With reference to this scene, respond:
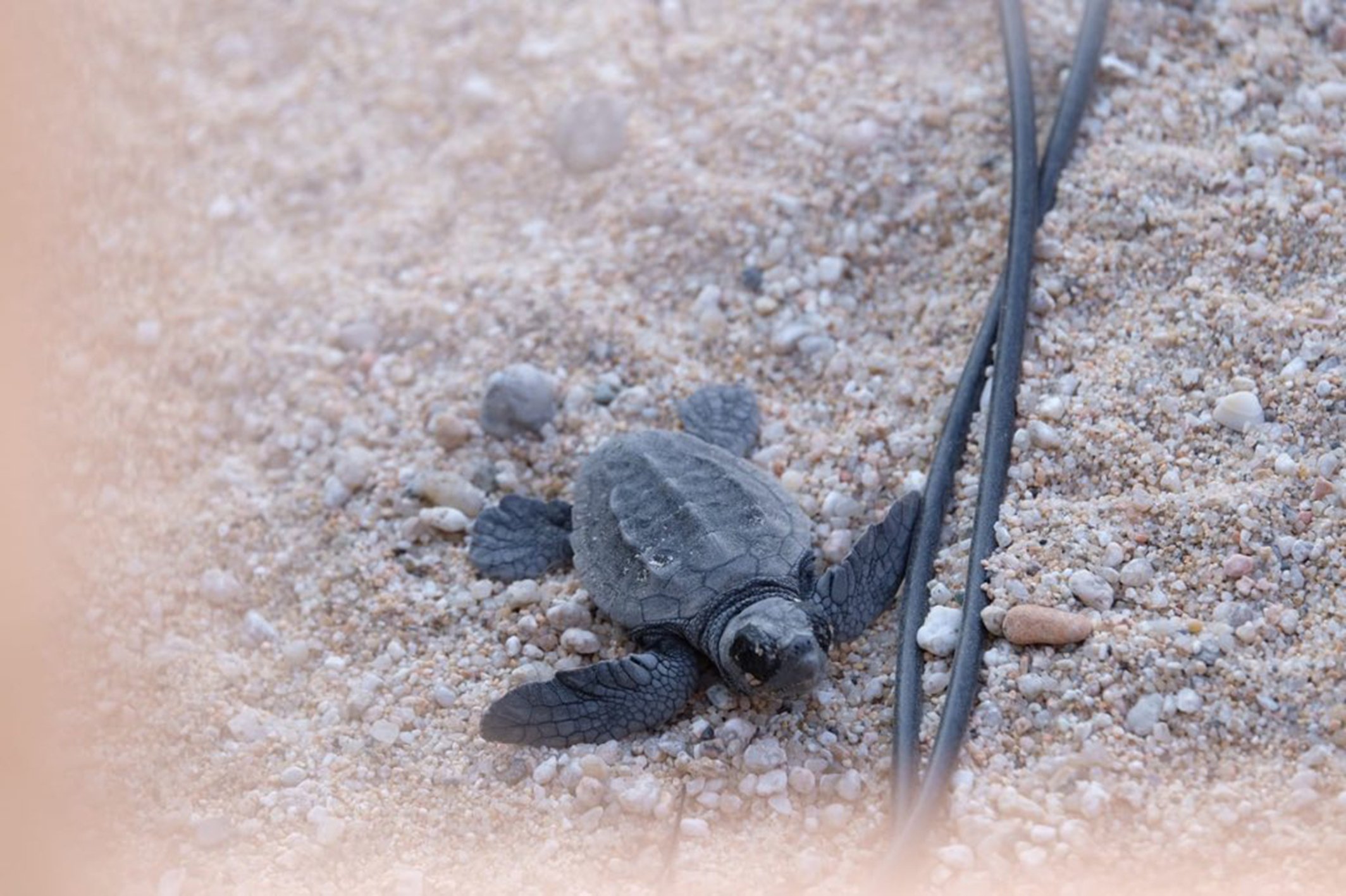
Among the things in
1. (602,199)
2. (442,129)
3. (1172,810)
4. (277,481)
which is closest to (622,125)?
(602,199)

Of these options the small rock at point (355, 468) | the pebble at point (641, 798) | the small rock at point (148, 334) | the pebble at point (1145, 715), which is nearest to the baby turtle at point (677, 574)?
the pebble at point (641, 798)

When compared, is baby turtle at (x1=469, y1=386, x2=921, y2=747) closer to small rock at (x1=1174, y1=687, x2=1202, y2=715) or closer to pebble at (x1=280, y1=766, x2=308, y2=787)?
pebble at (x1=280, y1=766, x2=308, y2=787)

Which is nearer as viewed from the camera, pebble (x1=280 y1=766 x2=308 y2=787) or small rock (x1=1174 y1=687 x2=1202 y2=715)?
small rock (x1=1174 y1=687 x2=1202 y2=715)

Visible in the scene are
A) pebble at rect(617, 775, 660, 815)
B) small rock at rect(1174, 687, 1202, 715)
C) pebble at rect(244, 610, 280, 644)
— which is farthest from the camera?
pebble at rect(244, 610, 280, 644)

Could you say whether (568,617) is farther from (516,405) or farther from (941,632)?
(941,632)

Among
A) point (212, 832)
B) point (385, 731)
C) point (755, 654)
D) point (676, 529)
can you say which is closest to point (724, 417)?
point (676, 529)

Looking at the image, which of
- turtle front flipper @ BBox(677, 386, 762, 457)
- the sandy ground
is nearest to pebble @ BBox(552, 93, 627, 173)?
the sandy ground
